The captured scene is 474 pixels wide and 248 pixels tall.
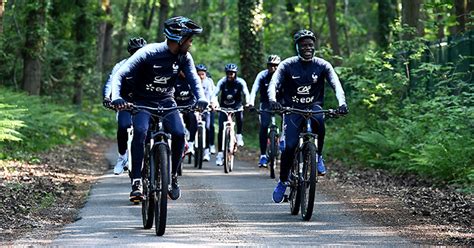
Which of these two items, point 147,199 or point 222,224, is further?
point 222,224

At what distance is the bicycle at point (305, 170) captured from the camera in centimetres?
1018

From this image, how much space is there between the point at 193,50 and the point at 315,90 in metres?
35.8

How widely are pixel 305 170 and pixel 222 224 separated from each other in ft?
4.11

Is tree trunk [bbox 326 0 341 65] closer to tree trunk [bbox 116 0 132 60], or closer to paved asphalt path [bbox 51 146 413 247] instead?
tree trunk [bbox 116 0 132 60]

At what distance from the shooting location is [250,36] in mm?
28219

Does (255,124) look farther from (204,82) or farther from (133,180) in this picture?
(133,180)

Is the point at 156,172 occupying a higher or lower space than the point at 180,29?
lower

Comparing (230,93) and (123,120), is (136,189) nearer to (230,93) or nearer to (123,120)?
(123,120)

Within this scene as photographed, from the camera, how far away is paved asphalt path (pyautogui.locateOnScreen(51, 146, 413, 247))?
28.5 ft

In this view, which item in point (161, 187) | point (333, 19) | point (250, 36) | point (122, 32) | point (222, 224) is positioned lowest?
point (222, 224)

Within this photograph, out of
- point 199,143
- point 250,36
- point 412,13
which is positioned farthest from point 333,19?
point 199,143

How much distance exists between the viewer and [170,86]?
10.1 meters

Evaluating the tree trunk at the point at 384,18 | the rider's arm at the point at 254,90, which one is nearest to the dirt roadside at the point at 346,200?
the rider's arm at the point at 254,90

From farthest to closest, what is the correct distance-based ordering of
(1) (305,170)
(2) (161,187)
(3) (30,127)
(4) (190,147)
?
(3) (30,127)
(4) (190,147)
(1) (305,170)
(2) (161,187)
